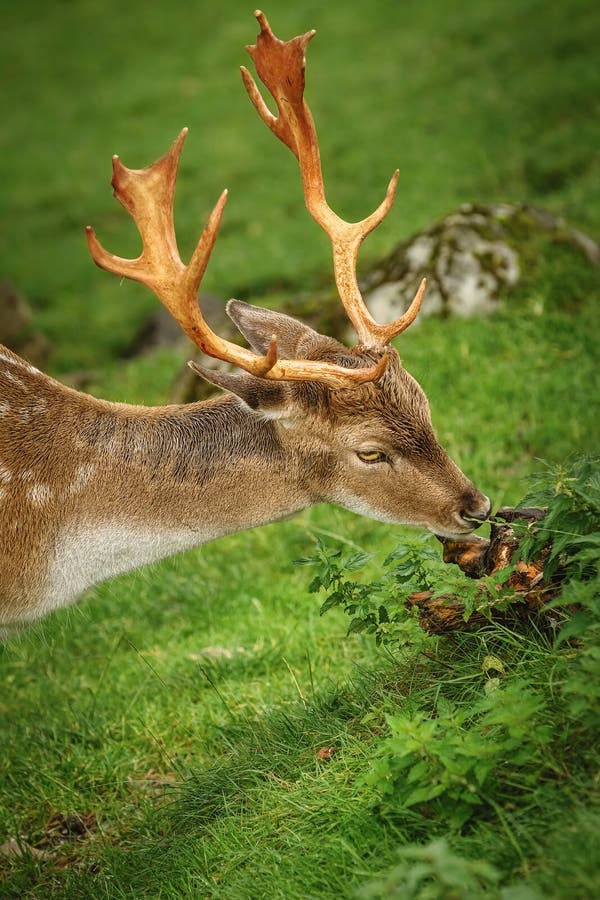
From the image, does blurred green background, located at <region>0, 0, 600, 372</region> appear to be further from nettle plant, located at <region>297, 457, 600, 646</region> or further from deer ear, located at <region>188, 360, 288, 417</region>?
nettle plant, located at <region>297, 457, 600, 646</region>

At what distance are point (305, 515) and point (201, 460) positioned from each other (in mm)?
2012

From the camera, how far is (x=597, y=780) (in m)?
2.56

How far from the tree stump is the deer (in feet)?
0.65

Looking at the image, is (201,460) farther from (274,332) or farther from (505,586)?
(505,586)

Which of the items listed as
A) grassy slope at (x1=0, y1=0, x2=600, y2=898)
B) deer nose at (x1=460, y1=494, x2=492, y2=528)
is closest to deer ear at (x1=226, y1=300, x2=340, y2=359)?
deer nose at (x1=460, y1=494, x2=492, y2=528)

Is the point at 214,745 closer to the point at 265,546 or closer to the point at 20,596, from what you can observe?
the point at 20,596

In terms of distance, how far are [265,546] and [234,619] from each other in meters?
0.69

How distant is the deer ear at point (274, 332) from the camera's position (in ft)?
13.1

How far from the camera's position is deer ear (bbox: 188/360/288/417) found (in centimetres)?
369

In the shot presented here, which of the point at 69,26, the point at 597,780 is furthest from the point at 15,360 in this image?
the point at 69,26

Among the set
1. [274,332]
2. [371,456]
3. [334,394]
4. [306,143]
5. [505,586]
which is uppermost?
[306,143]

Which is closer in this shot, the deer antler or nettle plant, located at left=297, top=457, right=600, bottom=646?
nettle plant, located at left=297, top=457, right=600, bottom=646

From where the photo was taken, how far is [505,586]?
131 inches

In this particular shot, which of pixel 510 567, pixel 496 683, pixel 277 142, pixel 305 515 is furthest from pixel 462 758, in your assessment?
pixel 277 142
